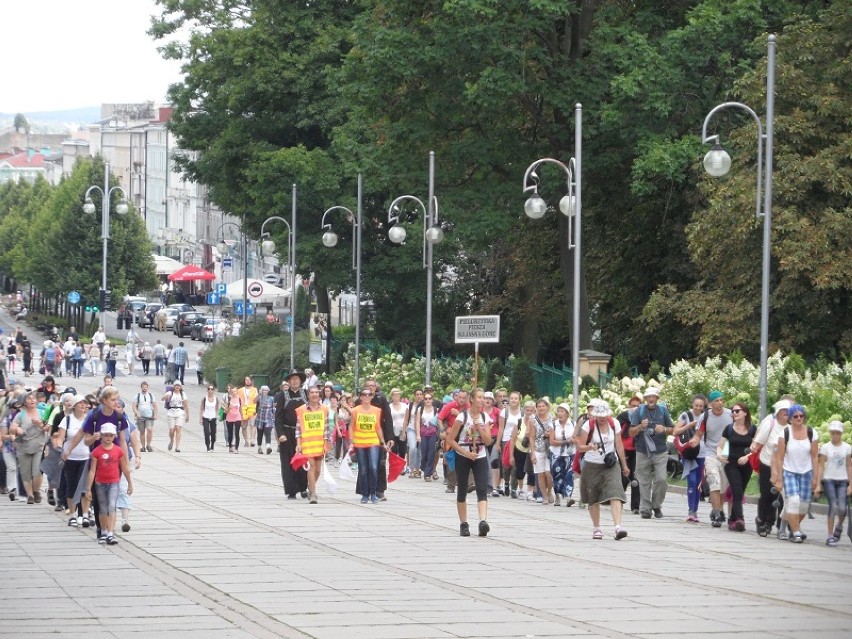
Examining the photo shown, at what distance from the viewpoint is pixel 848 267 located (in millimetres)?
34562

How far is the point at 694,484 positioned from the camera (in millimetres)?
23375

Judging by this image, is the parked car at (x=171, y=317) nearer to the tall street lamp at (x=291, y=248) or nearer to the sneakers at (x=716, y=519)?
the tall street lamp at (x=291, y=248)

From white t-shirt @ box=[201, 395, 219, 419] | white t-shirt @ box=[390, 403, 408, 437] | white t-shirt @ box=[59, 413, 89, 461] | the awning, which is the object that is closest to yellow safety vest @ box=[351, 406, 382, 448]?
white t-shirt @ box=[59, 413, 89, 461]

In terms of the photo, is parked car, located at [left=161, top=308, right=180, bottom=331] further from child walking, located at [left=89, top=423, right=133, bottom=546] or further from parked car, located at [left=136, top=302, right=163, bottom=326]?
child walking, located at [left=89, top=423, right=133, bottom=546]

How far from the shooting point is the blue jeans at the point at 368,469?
2523cm

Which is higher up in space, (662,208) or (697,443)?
(662,208)

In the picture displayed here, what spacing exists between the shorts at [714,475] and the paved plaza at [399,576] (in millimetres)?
666

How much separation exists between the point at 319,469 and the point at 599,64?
18170 mm

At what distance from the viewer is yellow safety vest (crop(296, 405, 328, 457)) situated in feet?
81.1

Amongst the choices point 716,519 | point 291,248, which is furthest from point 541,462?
point 291,248

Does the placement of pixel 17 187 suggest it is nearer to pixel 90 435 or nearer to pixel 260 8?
pixel 260 8

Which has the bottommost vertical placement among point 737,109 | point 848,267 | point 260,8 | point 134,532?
point 134,532

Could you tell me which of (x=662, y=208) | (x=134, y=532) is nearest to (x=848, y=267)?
(x=662, y=208)

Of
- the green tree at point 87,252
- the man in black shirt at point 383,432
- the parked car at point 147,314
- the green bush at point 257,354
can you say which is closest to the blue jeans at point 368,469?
the man in black shirt at point 383,432
